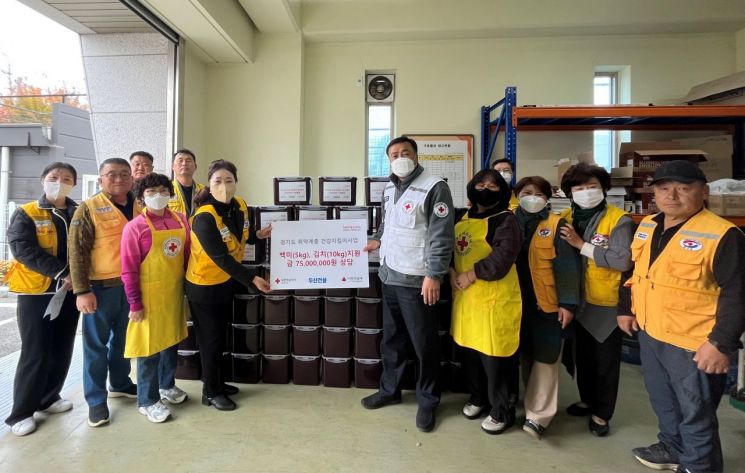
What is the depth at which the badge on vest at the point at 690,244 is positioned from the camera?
1.35 meters

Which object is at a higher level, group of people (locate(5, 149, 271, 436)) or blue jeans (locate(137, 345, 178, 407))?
group of people (locate(5, 149, 271, 436))

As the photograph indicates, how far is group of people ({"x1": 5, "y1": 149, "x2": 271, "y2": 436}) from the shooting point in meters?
1.79

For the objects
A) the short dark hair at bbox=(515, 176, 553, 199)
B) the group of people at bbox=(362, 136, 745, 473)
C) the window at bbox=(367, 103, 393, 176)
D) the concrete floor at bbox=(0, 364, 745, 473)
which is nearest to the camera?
the group of people at bbox=(362, 136, 745, 473)

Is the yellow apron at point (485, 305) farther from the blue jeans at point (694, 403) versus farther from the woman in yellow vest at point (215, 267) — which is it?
the woman in yellow vest at point (215, 267)

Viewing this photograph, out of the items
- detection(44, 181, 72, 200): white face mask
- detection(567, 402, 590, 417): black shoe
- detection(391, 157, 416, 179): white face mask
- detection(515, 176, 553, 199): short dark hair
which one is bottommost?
detection(567, 402, 590, 417): black shoe

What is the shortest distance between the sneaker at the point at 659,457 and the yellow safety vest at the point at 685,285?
0.63 m

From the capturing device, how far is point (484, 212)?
178cm

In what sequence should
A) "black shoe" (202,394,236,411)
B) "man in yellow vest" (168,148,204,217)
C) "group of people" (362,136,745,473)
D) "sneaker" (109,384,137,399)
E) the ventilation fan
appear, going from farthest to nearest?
the ventilation fan → "man in yellow vest" (168,148,204,217) → "sneaker" (109,384,137,399) → "black shoe" (202,394,236,411) → "group of people" (362,136,745,473)

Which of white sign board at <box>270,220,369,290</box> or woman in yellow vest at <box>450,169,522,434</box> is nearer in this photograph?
woman in yellow vest at <box>450,169,522,434</box>

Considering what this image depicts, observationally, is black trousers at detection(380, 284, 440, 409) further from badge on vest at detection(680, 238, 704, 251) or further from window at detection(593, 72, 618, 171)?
window at detection(593, 72, 618, 171)

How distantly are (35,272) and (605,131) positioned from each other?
490 cm

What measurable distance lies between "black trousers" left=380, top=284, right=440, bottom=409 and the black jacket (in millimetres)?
1737

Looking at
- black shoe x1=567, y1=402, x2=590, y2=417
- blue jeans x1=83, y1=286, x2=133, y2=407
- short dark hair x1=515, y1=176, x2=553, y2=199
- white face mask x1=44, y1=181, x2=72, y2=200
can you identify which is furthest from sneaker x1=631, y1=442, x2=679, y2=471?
white face mask x1=44, y1=181, x2=72, y2=200

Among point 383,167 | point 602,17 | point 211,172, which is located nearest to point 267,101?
point 383,167
